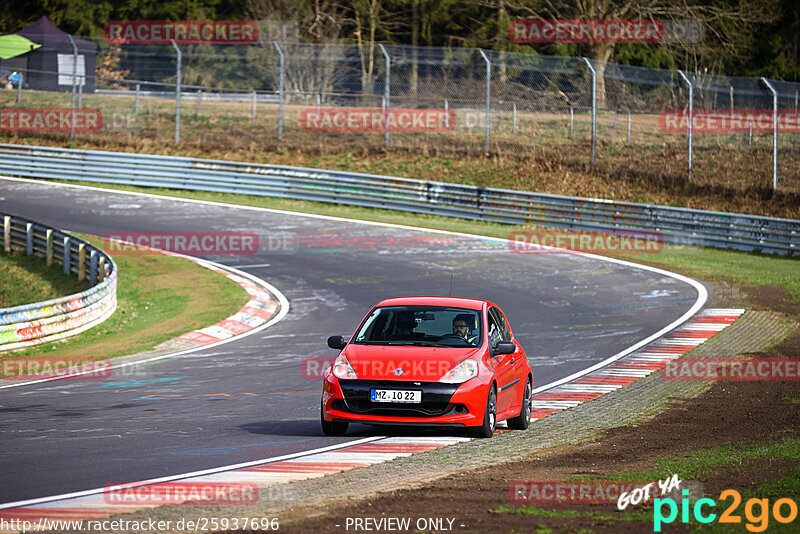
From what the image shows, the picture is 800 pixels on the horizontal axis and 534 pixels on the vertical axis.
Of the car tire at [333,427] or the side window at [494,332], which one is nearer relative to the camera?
the car tire at [333,427]

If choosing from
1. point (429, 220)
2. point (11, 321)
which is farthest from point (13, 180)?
point (11, 321)

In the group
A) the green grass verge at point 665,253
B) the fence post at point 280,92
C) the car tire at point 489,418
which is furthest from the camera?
the fence post at point 280,92

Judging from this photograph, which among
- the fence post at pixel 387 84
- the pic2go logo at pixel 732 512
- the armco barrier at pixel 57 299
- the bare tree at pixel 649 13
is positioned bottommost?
the armco barrier at pixel 57 299

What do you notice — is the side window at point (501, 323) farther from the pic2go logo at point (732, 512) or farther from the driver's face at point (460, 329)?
the pic2go logo at point (732, 512)

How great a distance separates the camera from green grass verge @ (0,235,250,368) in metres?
17.6

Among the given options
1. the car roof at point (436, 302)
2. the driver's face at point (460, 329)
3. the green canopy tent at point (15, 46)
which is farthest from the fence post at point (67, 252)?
the green canopy tent at point (15, 46)

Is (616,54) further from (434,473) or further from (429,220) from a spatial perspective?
(434,473)

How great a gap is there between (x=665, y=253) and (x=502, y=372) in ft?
56.5

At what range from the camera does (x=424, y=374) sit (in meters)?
9.79

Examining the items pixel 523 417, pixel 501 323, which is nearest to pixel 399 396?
pixel 523 417

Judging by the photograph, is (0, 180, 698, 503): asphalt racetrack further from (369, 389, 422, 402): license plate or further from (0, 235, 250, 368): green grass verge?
(0, 235, 250, 368): green grass verge

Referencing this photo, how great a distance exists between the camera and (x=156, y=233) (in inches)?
1102

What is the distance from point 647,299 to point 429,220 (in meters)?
11.7

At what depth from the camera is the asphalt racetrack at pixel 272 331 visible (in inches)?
366
